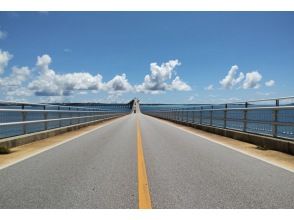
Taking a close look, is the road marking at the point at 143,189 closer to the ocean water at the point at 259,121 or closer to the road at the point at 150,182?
the road at the point at 150,182

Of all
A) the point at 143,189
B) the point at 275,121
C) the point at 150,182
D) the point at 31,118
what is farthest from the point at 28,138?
the point at 275,121

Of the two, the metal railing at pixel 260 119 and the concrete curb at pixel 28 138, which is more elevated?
the metal railing at pixel 260 119

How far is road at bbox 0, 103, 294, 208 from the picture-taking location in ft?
15.3

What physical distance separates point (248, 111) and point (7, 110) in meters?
8.86

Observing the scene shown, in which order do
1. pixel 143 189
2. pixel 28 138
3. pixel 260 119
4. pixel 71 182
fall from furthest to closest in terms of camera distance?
pixel 28 138, pixel 260 119, pixel 71 182, pixel 143 189

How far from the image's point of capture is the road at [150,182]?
4677 mm

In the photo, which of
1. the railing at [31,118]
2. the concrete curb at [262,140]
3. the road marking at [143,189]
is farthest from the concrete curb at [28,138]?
the concrete curb at [262,140]

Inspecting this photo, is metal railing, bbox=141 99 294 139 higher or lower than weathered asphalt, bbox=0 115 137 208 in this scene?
higher

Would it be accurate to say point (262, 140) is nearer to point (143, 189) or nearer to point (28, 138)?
point (143, 189)

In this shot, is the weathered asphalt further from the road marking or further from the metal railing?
the metal railing

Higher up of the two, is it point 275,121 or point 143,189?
point 275,121

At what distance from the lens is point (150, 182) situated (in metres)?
5.93

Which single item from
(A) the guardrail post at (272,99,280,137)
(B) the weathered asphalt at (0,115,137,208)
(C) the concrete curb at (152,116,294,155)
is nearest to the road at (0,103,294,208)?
(B) the weathered asphalt at (0,115,137,208)
